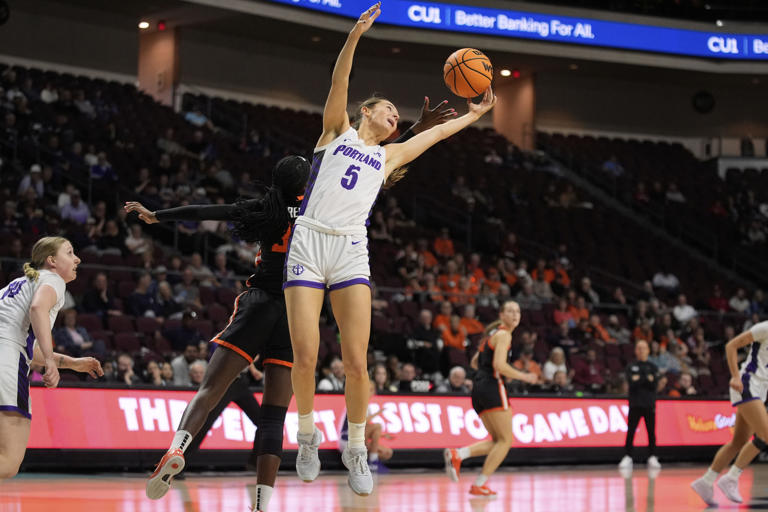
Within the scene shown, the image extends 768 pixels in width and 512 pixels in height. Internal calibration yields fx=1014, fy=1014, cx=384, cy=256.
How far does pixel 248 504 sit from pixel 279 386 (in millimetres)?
2470

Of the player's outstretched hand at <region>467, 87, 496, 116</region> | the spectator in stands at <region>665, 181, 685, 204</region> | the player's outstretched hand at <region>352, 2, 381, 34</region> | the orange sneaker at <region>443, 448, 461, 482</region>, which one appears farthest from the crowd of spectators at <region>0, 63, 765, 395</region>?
the player's outstretched hand at <region>352, 2, 381, 34</region>

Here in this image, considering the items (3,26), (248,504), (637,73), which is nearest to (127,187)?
(3,26)

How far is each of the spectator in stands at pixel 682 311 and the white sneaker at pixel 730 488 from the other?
11.8 m

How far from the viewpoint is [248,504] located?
8148mm

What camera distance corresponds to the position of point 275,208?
6.10 meters

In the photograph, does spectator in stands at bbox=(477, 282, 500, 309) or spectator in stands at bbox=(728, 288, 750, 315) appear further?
spectator in stands at bbox=(728, 288, 750, 315)

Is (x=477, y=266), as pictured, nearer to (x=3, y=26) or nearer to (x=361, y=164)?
(x=3, y=26)

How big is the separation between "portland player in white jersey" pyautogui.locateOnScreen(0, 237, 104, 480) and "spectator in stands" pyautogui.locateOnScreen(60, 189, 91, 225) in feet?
33.2

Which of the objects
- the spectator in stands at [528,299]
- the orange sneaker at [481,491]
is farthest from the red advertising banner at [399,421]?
the spectator in stands at [528,299]

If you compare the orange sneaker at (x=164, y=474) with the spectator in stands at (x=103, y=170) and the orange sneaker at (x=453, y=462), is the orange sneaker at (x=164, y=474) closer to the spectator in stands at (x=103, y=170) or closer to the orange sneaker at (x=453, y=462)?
the orange sneaker at (x=453, y=462)

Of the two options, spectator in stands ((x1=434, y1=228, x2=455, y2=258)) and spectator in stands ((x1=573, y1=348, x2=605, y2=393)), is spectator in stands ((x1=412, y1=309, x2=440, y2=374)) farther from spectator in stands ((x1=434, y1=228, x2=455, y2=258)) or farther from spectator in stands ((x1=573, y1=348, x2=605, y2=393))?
spectator in stands ((x1=434, y1=228, x2=455, y2=258))

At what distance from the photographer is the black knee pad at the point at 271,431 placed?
19.5 ft

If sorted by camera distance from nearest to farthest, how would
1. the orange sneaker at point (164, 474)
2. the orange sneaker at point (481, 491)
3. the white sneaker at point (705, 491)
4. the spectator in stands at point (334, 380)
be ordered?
the orange sneaker at point (164, 474) → the white sneaker at point (705, 491) → the orange sneaker at point (481, 491) → the spectator in stands at point (334, 380)

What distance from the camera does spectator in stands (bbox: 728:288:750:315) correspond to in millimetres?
22902
